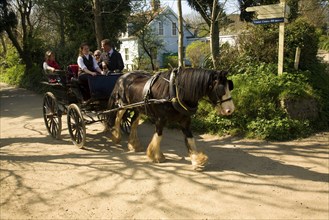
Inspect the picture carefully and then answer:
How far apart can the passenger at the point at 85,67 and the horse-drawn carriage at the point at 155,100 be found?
258mm

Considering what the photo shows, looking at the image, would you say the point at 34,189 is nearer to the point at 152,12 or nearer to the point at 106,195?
the point at 106,195

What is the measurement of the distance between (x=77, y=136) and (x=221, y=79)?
376cm

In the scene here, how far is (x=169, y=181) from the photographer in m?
5.40

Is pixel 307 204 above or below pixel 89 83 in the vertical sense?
below

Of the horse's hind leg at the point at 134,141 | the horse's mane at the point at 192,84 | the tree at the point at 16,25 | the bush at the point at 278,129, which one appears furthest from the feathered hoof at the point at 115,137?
the tree at the point at 16,25

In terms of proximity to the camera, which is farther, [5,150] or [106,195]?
[5,150]

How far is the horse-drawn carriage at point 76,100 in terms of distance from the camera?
738cm

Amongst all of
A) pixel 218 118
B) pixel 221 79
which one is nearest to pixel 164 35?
pixel 218 118

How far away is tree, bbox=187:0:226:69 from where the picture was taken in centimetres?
1080

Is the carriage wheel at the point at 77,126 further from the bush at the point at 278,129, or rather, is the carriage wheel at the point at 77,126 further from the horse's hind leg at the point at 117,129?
the bush at the point at 278,129

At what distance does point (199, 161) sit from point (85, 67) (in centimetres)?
337

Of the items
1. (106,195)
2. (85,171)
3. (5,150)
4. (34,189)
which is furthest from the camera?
(5,150)

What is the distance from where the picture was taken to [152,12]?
2255cm

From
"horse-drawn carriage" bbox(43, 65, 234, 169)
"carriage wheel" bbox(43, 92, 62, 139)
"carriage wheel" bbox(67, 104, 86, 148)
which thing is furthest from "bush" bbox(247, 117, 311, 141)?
"carriage wheel" bbox(43, 92, 62, 139)
